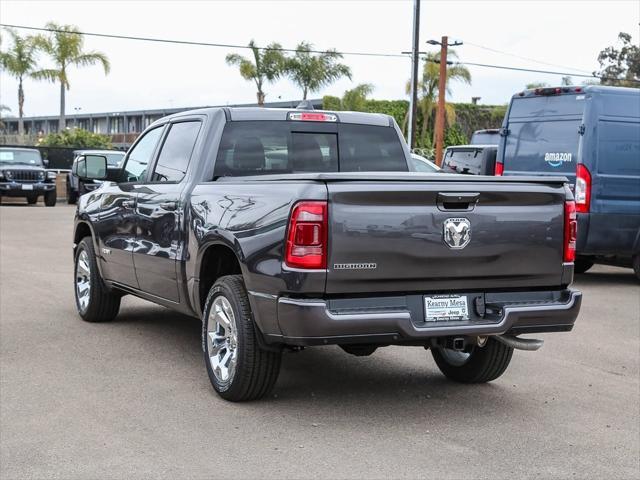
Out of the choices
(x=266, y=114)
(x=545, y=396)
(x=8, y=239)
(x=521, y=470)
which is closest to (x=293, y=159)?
(x=266, y=114)

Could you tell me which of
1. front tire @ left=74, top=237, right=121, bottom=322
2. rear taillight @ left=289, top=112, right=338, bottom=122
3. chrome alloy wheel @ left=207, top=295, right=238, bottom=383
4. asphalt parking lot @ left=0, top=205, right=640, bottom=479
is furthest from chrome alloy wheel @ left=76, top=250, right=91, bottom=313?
chrome alloy wheel @ left=207, top=295, right=238, bottom=383

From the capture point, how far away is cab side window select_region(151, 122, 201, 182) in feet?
24.1

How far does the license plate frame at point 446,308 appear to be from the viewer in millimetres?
5719

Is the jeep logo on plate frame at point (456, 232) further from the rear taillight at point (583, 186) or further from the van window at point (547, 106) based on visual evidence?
the van window at point (547, 106)

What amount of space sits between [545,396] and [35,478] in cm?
350

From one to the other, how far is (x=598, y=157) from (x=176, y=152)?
6656mm

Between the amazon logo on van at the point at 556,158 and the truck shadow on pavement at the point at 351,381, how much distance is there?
541 cm

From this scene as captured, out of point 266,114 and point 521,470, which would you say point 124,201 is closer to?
point 266,114

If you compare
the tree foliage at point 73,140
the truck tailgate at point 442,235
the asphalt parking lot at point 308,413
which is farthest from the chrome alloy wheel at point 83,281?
the tree foliage at point 73,140

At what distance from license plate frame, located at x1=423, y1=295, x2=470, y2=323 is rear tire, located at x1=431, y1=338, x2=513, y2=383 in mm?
878

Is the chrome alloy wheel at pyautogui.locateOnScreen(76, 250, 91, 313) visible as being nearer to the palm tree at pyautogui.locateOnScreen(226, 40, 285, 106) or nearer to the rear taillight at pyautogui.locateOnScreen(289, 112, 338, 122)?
the rear taillight at pyautogui.locateOnScreen(289, 112, 338, 122)

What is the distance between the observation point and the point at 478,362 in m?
6.84

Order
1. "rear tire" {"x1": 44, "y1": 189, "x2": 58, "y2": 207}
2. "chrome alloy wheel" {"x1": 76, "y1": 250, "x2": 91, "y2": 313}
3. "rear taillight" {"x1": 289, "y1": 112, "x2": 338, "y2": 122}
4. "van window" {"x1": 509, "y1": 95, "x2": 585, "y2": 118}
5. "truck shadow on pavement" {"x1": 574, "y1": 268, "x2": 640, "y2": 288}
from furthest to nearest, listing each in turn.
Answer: "rear tire" {"x1": 44, "y1": 189, "x2": 58, "y2": 207}, "truck shadow on pavement" {"x1": 574, "y1": 268, "x2": 640, "y2": 288}, "van window" {"x1": 509, "y1": 95, "x2": 585, "y2": 118}, "chrome alloy wheel" {"x1": 76, "y1": 250, "x2": 91, "y2": 313}, "rear taillight" {"x1": 289, "y1": 112, "x2": 338, "y2": 122}

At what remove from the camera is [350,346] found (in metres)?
6.05
